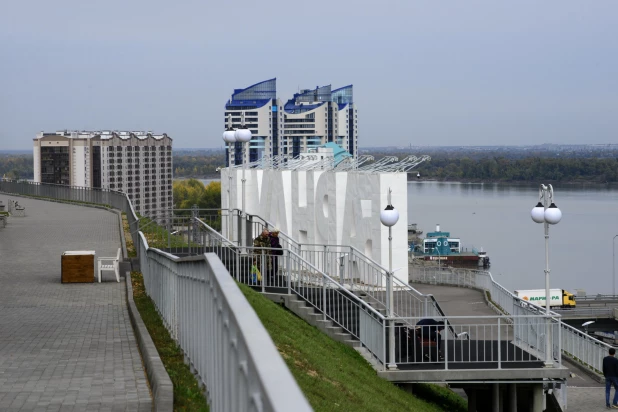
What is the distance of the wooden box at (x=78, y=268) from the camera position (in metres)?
16.8

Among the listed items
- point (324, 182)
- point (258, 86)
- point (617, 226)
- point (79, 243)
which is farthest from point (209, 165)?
point (79, 243)

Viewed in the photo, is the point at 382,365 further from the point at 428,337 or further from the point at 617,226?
the point at 617,226

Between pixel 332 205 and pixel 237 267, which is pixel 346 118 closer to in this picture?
pixel 332 205

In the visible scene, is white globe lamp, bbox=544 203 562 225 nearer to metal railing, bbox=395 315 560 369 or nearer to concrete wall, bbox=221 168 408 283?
metal railing, bbox=395 315 560 369

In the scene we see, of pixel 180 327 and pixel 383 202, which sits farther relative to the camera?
pixel 383 202

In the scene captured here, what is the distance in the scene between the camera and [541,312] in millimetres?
14969

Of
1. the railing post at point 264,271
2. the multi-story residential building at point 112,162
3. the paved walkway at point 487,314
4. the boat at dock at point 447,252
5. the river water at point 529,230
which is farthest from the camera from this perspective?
the boat at dock at point 447,252

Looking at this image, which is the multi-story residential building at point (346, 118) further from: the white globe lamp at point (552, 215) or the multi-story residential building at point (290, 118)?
the white globe lamp at point (552, 215)

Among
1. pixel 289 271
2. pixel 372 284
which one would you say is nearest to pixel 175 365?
pixel 289 271

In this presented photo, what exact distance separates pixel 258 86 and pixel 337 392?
15363 centimetres

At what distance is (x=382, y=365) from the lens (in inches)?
543

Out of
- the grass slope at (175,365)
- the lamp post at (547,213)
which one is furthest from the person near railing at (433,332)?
the grass slope at (175,365)

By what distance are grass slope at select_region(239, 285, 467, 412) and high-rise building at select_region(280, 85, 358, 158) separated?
13954 centimetres

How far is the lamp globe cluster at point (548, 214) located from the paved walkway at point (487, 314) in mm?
4872
